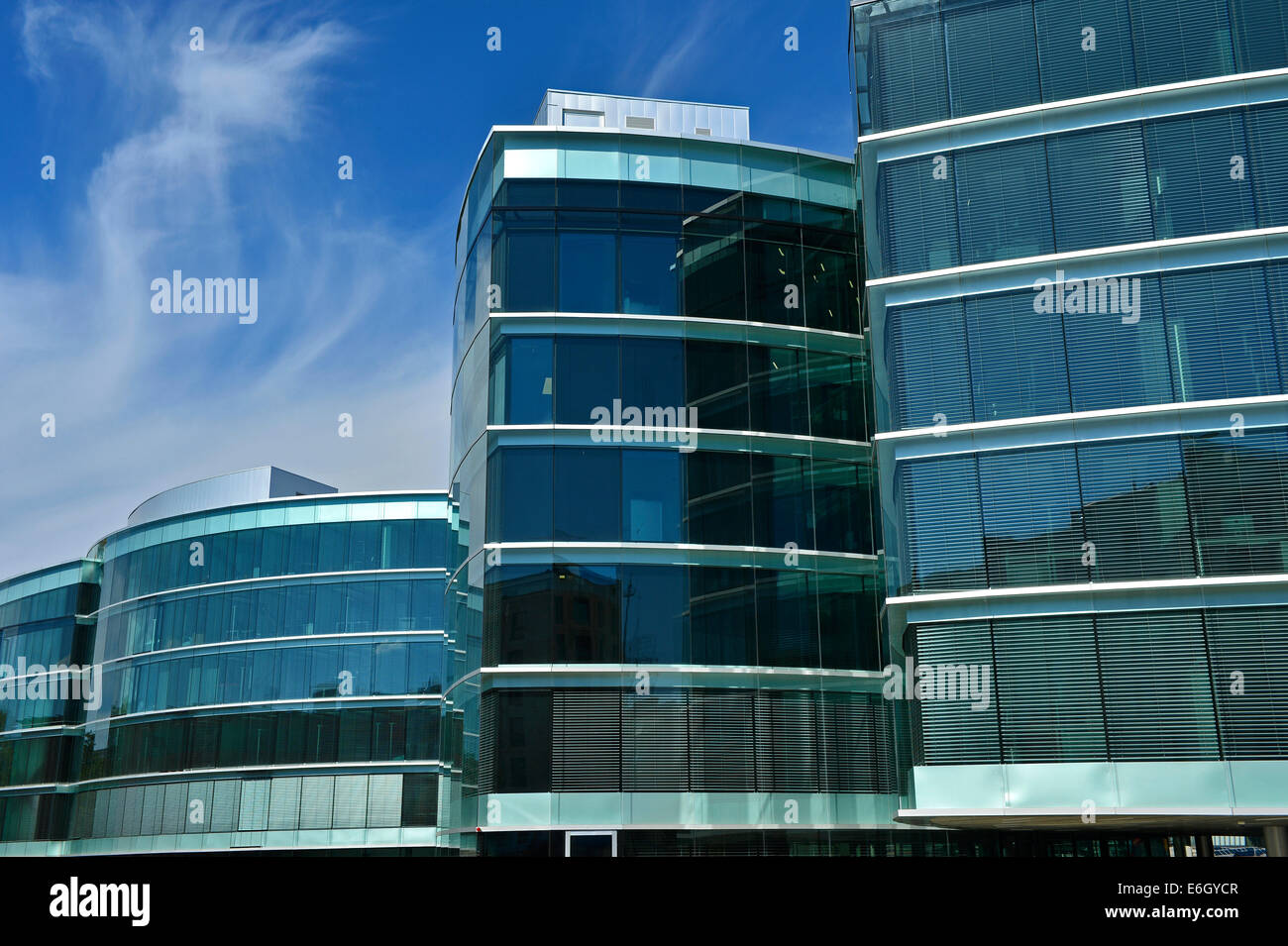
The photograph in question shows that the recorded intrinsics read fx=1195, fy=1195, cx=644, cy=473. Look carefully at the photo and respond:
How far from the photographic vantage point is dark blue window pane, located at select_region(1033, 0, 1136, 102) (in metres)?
26.6

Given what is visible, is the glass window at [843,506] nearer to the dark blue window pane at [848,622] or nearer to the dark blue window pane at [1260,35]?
the dark blue window pane at [848,622]

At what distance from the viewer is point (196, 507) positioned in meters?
63.1

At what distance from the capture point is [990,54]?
2769cm

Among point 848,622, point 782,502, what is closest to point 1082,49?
point 782,502

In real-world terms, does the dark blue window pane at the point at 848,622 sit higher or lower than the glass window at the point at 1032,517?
lower

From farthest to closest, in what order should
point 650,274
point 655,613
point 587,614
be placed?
point 650,274 → point 655,613 → point 587,614

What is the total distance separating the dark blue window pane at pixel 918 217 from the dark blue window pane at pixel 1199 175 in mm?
4297

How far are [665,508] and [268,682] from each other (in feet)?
111

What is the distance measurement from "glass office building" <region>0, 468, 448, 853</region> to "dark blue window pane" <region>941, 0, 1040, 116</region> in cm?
3455

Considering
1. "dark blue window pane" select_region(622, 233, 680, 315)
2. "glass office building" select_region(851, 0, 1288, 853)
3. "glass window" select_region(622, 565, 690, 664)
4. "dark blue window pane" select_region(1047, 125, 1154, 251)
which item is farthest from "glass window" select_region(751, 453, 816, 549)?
"dark blue window pane" select_region(1047, 125, 1154, 251)

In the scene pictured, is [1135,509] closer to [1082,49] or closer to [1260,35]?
[1082,49]

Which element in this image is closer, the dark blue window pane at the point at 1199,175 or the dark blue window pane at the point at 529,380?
the dark blue window pane at the point at 1199,175

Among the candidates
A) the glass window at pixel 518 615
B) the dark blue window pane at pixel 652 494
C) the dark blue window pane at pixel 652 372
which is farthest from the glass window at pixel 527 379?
the glass window at pixel 518 615

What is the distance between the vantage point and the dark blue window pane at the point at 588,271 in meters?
30.0
